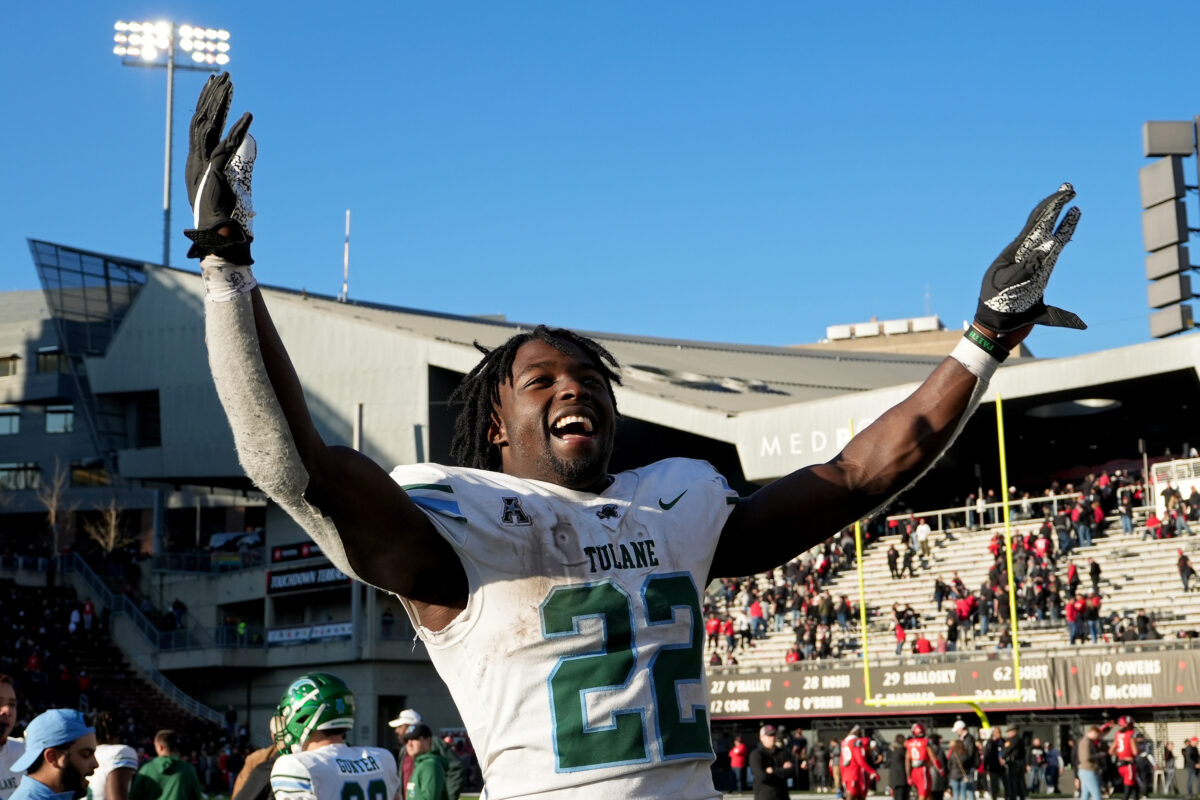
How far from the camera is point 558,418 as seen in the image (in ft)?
10.2

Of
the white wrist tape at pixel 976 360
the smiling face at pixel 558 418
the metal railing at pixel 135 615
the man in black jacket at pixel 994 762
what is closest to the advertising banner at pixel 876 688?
the man in black jacket at pixel 994 762

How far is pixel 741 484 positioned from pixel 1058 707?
17628 mm

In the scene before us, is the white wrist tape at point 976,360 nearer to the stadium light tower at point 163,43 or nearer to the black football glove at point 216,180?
the black football glove at point 216,180

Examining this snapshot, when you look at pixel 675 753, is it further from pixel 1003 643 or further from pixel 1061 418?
pixel 1061 418

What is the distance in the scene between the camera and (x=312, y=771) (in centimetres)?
527

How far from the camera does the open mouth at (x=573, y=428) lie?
308cm

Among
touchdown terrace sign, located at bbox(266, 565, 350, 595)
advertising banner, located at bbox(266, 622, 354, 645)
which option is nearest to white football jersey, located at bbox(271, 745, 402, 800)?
advertising banner, located at bbox(266, 622, 354, 645)

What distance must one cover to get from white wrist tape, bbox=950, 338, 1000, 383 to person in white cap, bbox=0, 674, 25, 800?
5.19 meters

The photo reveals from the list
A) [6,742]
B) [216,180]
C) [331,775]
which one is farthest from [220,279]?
[6,742]

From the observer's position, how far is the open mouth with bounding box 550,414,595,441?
10.1ft

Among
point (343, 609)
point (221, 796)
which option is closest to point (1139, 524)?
point (221, 796)

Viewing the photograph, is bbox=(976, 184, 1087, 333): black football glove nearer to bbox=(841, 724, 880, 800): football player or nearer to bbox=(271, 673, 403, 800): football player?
bbox=(271, 673, 403, 800): football player

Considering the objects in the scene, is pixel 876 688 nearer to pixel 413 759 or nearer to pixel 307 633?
pixel 413 759

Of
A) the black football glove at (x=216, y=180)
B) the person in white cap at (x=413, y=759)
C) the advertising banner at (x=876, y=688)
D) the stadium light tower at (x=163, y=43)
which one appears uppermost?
the stadium light tower at (x=163, y=43)
